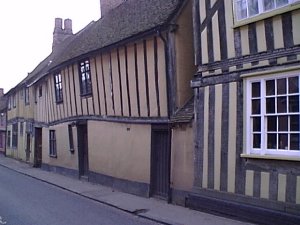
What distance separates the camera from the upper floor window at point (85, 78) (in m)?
18.1

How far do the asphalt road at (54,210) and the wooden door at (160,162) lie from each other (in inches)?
69.0

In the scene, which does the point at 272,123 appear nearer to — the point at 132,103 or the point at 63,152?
the point at 132,103

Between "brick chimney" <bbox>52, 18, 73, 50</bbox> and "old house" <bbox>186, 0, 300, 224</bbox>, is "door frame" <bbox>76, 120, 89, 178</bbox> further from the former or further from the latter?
"brick chimney" <bbox>52, 18, 73, 50</bbox>

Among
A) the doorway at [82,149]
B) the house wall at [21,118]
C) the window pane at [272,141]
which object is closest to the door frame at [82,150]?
the doorway at [82,149]

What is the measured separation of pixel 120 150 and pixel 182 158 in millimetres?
3962

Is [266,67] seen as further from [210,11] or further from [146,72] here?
[146,72]

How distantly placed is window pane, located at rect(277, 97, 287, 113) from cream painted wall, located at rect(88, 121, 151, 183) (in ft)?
17.8

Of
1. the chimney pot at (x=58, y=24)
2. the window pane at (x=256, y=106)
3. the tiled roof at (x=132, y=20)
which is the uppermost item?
the chimney pot at (x=58, y=24)

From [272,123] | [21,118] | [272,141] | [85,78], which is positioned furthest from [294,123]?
[21,118]

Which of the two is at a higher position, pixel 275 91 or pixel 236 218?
pixel 275 91

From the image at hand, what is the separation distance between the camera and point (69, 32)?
3180 cm

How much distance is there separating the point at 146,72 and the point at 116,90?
230cm

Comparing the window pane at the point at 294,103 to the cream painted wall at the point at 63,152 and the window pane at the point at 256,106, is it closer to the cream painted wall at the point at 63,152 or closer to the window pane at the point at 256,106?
the window pane at the point at 256,106

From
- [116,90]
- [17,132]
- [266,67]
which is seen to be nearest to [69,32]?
[17,132]
